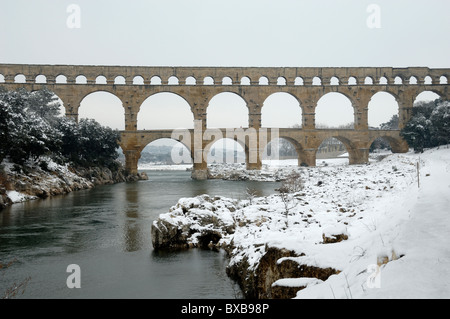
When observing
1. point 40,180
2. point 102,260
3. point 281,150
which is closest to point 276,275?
point 102,260

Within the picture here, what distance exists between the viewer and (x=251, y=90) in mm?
39812

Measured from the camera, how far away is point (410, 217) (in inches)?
169

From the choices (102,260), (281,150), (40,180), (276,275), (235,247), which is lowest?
(102,260)

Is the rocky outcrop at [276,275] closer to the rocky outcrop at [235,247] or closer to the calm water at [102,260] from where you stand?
the rocky outcrop at [235,247]

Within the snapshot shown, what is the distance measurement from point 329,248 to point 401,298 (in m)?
1.96

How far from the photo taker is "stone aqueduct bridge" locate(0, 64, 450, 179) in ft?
125

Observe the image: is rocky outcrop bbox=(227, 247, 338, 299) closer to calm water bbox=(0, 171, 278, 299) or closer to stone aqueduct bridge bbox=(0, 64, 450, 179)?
calm water bbox=(0, 171, 278, 299)

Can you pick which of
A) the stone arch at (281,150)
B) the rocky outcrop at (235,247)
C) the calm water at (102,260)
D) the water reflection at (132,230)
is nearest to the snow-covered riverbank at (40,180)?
the calm water at (102,260)

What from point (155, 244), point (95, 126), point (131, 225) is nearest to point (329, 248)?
point (155, 244)

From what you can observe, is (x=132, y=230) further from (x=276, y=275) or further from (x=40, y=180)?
(x=40, y=180)

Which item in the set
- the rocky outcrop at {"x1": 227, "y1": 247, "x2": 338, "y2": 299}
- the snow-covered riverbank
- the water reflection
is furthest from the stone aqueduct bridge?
the rocky outcrop at {"x1": 227, "y1": 247, "x2": 338, "y2": 299}

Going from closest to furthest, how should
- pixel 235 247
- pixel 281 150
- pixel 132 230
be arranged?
pixel 235 247
pixel 132 230
pixel 281 150

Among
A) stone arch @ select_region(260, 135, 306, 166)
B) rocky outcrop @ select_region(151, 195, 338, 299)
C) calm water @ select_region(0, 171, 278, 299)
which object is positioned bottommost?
calm water @ select_region(0, 171, 278, 299)

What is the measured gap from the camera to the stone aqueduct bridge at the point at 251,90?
125ft
